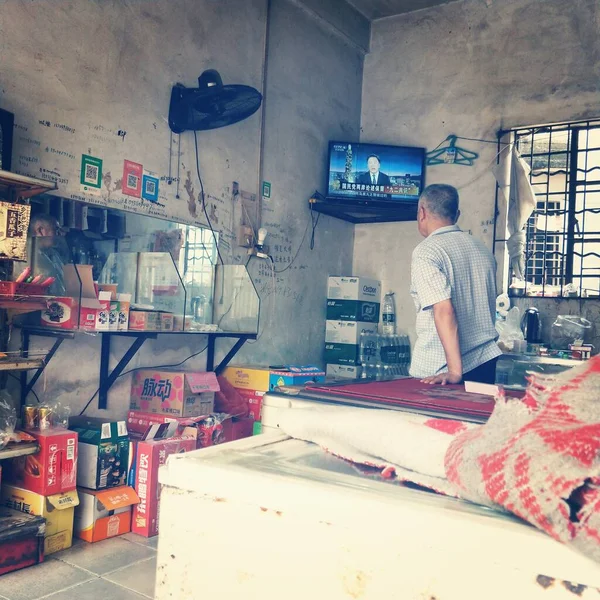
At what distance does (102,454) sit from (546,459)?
2.62 meters

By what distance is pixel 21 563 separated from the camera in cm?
252

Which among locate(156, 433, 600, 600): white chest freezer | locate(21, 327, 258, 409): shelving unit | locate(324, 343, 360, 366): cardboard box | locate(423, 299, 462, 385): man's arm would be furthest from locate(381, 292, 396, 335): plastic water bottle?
locate(156, 433, 600, 600): white chest freezer

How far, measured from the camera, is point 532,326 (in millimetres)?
4801

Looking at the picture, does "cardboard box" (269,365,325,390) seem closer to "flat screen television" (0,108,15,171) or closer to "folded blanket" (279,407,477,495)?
"flat screen television" (0,108,15,171)

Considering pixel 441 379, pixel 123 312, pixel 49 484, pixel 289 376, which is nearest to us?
pixel 441 379

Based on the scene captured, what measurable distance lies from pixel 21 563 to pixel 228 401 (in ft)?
5.31

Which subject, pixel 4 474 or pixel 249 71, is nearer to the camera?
pixel 4 474

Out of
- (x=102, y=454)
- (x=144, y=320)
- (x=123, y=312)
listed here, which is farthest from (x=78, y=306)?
(x=102, y=454)

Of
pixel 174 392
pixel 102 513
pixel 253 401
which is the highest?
pixel 174 392

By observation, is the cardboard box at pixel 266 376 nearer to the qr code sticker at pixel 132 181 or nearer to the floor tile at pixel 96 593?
the qr code sticker at pixel 132 181

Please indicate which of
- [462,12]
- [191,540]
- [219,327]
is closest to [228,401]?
[219,327]

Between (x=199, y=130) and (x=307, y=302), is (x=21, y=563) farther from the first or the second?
(x=307, y=302)

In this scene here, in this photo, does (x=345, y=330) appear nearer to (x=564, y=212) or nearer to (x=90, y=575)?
(x=564, y=212)

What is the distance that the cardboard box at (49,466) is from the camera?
8.73 ft
